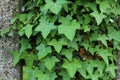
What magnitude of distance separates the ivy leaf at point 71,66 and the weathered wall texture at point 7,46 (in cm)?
58

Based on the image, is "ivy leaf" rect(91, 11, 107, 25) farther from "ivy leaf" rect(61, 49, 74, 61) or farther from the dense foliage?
"ivy leaf" rect(61, 49, 74, 61)

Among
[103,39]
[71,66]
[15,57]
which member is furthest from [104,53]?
[15,57]

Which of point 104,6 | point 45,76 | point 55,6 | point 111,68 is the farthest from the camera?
point 111,68

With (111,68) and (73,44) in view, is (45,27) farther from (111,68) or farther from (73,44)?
(111,68)

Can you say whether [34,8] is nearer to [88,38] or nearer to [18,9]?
[18,9]

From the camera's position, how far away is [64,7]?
3.10 m

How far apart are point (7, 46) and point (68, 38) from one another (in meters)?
0.73

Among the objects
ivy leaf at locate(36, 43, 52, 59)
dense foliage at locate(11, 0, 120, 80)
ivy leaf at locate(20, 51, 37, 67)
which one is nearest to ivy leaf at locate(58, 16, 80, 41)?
dense foliage at locate(11, 0, 120, 80)

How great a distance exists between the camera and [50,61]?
10.4 ft

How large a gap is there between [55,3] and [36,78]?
30.7 inches

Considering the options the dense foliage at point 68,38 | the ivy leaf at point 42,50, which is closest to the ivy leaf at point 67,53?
Answer: the dense foliage at point 68,38

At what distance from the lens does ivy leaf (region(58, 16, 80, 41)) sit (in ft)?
9.89

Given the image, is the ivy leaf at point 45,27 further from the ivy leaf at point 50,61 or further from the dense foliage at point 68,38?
the ivy leaf at point 50,61

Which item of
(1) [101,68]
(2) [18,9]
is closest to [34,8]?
(2) [18,9]
